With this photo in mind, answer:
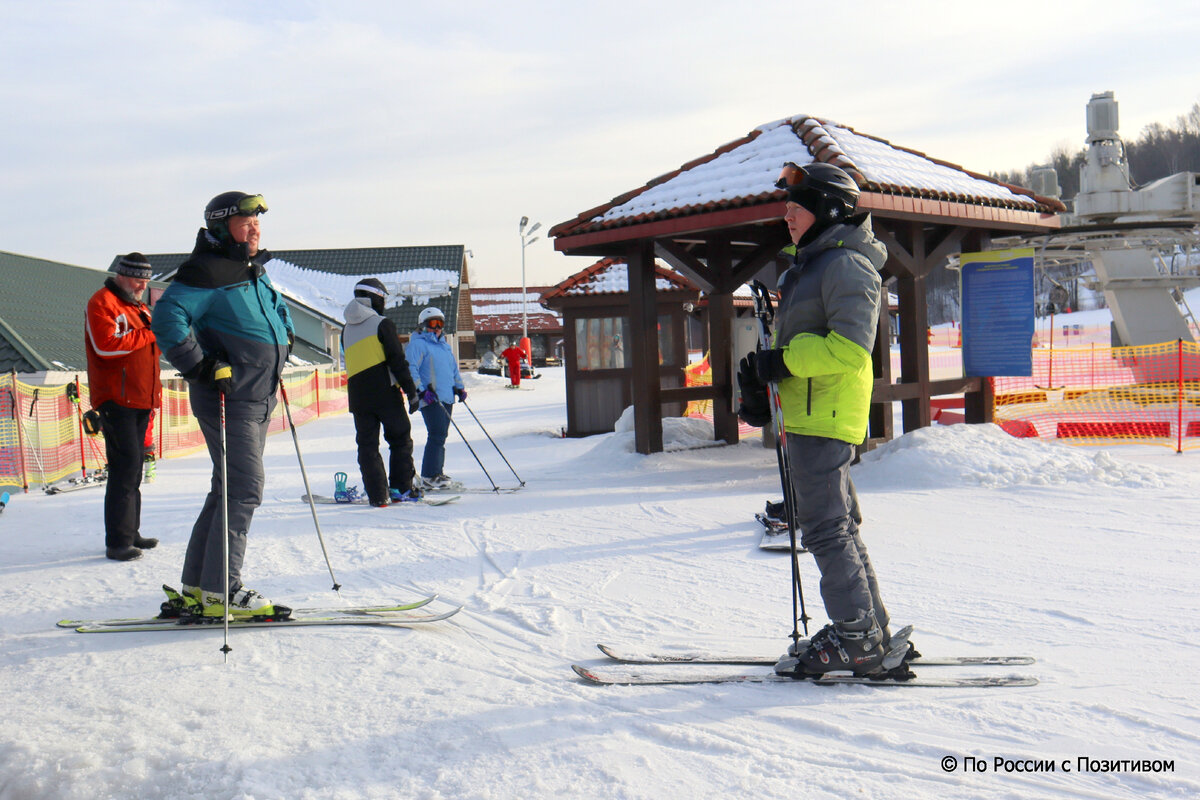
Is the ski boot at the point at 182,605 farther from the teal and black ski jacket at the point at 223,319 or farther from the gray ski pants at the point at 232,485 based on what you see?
the teal and black ski jacket at the point at 223,319

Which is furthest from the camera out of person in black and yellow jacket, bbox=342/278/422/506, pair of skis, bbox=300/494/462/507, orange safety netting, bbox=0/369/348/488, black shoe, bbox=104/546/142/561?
orange safety netting, bbox=0/369/348/488

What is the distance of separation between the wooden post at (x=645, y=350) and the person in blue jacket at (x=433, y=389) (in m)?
2.09

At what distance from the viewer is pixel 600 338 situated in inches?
602

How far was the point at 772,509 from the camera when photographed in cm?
598

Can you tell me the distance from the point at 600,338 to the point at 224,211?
11372 mm

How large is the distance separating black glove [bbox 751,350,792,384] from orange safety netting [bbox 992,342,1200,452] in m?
8.46

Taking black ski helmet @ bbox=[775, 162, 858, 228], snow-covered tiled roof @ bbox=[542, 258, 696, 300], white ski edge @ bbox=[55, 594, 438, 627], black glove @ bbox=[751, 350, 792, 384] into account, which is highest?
snow-covered tiled roof @ bbox=[542, 258, 696, 300]

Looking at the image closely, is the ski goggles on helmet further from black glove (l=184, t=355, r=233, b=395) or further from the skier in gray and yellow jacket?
the skier in gray and yellow jacket

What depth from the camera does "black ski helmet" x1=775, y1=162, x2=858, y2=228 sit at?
10.7 ft

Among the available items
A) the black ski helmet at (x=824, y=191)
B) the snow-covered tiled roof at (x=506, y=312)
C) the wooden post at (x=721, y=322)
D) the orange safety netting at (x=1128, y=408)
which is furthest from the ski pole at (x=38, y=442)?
the snow-covered tiled roof at (x=506, y=312)

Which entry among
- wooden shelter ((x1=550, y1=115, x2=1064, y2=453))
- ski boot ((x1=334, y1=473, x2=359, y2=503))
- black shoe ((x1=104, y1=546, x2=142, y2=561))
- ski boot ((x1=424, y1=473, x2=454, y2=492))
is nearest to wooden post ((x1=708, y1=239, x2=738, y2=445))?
wooden shelter ((x1=550, y1=115, x2=1064, y2=453))

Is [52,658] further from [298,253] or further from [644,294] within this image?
[298,253]

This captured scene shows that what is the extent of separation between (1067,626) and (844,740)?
165 centimetres

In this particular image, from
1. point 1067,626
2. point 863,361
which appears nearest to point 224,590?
point 863,361
